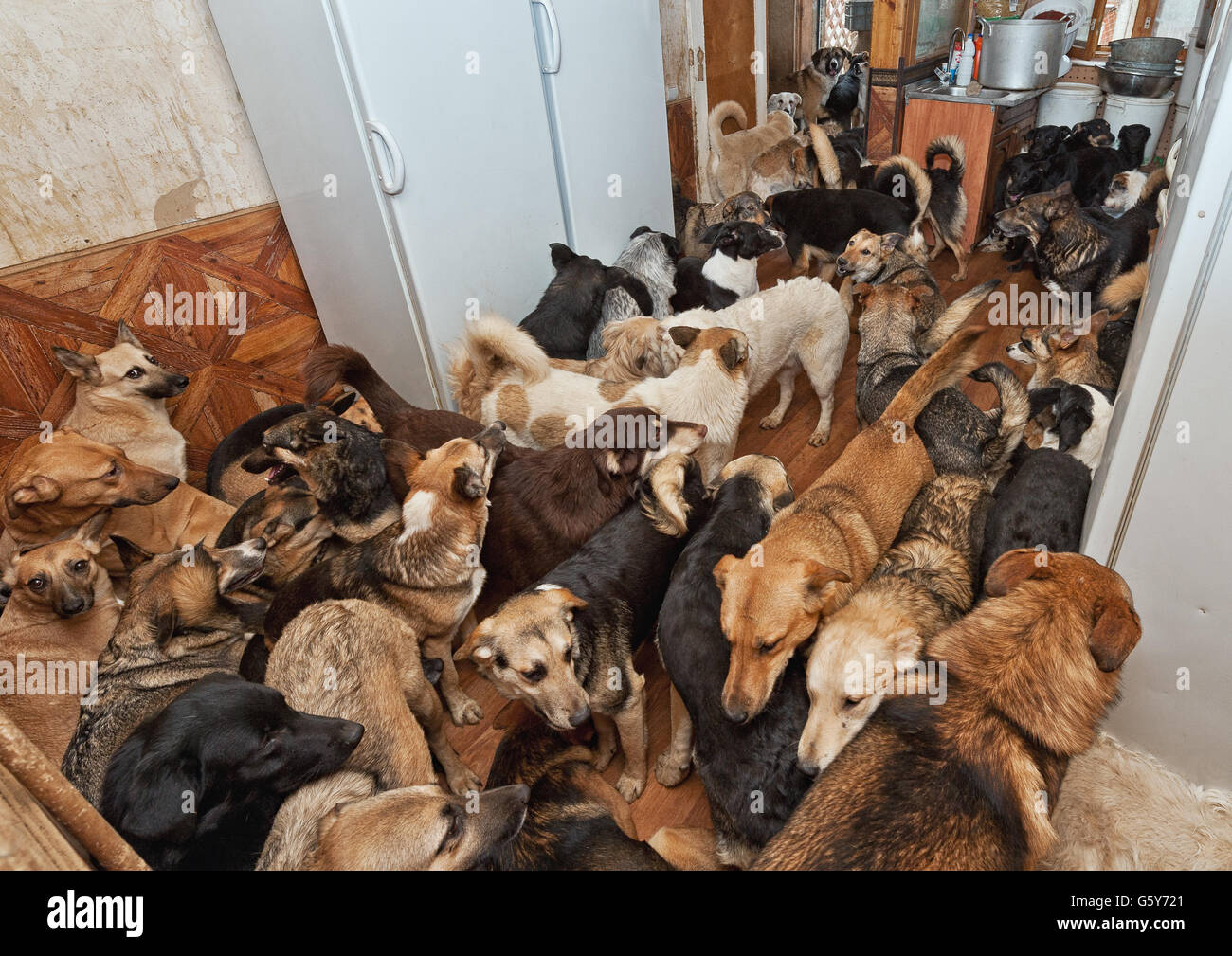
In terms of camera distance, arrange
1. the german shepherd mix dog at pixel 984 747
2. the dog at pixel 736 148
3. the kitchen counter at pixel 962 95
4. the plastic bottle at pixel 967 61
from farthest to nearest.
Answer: the dog at pixel 736 148 → the plastic bottle at pixel 967 61 → the kitchen counter at pixel 962 95 → the german shepherd mix dog at pixel 984 747

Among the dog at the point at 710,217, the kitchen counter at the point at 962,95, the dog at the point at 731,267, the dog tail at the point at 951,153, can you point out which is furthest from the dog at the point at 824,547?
the kitchen counter at the point at 962,95

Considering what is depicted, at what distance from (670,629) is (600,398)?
1366 millimetres

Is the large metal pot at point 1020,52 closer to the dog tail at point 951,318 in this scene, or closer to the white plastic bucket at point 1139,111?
the white plastic bucket at point 1139,111

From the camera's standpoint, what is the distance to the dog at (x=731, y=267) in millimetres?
3984

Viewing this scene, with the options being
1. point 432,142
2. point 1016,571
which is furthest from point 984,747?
point 432,142

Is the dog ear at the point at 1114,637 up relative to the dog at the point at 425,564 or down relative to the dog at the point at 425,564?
up

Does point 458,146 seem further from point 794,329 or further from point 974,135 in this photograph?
point 974,135

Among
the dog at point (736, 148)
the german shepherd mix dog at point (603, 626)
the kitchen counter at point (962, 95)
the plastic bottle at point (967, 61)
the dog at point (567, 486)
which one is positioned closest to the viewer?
the german shepherd mix dog at point (603, 626)

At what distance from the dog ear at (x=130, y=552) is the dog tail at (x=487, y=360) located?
56.7 inches

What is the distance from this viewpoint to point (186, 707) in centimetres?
152

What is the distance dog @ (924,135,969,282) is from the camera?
201 inches

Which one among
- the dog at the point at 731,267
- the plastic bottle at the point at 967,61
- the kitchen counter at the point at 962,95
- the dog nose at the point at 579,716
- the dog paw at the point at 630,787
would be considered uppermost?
the plastic bottle at the point at 967,61
